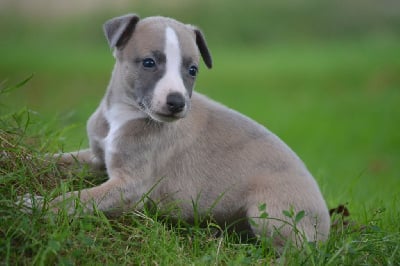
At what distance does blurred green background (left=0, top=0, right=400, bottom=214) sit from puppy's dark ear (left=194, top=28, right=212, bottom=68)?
7.16 metres

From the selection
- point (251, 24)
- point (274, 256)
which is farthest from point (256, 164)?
point (251, 24)

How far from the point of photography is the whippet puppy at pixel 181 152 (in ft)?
14.8

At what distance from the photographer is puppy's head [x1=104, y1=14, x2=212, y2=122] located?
172 inches

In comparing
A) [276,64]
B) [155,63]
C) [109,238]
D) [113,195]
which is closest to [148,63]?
[155,63]

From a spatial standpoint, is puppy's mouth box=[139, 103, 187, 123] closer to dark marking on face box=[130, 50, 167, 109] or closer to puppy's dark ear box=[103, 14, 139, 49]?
dark marking on face box=[130, 50, 167, 109]

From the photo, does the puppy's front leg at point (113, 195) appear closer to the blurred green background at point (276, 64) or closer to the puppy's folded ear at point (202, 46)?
the puppy's folded ear at point (202, 46)

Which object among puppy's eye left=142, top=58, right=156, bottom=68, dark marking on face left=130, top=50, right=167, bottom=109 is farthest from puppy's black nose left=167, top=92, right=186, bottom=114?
puppy's eye left=142, top=58, right=156, bottom=68

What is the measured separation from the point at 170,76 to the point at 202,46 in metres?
0.65

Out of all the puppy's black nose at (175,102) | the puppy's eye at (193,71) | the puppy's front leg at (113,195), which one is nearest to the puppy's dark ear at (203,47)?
the puppy's eye at (193,71)

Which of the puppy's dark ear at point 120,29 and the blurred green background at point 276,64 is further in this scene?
the blurred green background at point 276,64

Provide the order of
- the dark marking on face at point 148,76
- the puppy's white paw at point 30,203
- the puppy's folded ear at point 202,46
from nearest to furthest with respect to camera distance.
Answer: the puppy's white paw at point 30,203
the dark marking on face at point 148,76
the puppy's folded ear at point 202,46

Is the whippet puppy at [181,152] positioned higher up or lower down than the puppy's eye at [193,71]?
lower down

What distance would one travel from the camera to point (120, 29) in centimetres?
462

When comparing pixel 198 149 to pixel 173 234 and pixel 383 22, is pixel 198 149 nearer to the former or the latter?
pixel 173 234
